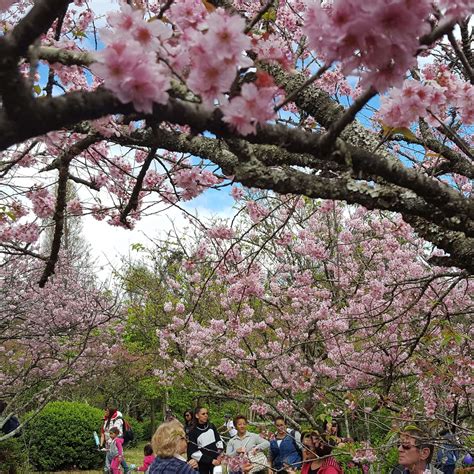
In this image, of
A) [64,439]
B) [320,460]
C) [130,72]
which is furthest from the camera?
[64,439]

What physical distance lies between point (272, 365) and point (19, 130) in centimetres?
712

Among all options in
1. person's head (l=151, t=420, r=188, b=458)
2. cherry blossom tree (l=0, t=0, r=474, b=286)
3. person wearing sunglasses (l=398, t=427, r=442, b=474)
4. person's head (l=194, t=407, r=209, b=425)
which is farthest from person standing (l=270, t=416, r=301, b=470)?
cherry blossom tree (l=0, t=0, r=474, b=286)

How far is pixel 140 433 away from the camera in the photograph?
19922 mm

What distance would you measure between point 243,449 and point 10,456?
12.6 ft

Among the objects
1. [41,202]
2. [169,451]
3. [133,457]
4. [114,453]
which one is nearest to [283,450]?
[169,451]

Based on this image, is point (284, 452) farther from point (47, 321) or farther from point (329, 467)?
point (47, 321)

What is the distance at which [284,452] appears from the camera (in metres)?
7.08

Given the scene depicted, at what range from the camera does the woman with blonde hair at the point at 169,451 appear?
375 cm

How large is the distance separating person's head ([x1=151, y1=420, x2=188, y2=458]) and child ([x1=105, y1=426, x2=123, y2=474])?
676 centimetres

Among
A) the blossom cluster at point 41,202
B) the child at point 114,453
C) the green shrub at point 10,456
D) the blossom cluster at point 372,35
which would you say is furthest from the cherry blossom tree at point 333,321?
the blossom cluster at point 372,35

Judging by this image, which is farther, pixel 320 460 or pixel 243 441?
pixel 243 441

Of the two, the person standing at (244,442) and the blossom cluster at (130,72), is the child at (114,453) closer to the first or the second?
the person standing at (244,442)

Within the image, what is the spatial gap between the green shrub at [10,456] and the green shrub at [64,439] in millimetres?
4485

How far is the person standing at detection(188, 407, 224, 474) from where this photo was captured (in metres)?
7.11
